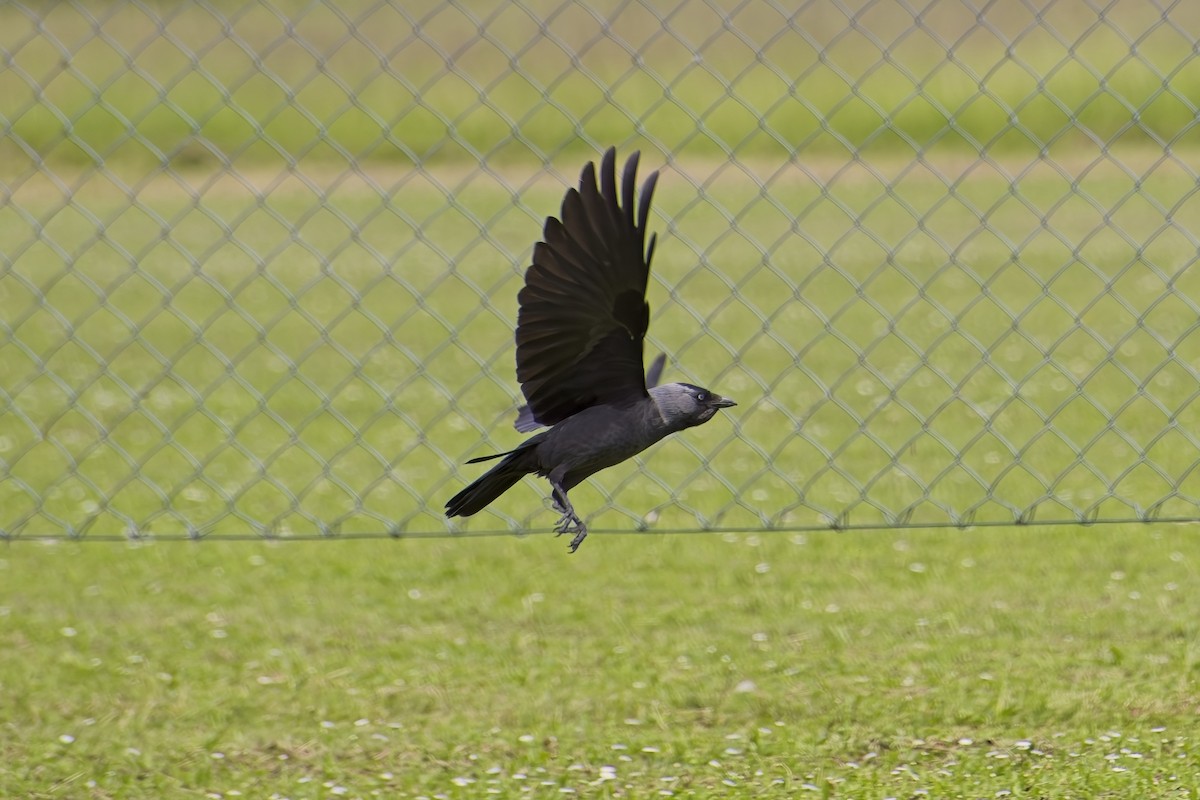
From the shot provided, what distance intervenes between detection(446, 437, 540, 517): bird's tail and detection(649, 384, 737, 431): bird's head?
18 centimetres

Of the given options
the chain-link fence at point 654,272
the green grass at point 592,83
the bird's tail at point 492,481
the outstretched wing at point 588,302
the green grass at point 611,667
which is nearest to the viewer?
the outstretched wing at point 588,302

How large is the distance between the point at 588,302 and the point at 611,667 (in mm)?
1974

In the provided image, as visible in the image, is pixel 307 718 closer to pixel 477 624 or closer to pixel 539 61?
pixel 477 624

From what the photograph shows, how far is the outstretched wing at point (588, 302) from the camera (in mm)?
1531

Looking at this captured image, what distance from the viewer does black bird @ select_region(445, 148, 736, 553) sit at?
155cm

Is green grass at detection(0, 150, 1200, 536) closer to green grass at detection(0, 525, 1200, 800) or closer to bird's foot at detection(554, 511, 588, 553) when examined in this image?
green grass at detection(0, 525, 1200, 800)

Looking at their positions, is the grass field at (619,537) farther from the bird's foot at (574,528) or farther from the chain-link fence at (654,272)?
the bird's foot at (574,528)

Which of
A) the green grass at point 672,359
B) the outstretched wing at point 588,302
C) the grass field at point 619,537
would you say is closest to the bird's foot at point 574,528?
the outstretched wing at point 588,302

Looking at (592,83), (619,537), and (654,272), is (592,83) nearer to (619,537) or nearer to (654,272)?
(654,272)

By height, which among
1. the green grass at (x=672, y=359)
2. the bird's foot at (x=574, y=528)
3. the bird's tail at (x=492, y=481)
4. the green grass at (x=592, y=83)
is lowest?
the bird's foot at (x=574, y=528)

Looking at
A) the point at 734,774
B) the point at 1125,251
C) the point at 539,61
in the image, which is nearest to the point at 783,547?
the point at 734,774

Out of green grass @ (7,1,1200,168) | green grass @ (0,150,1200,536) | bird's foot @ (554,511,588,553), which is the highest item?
green grass @ (7,1,1200,168)

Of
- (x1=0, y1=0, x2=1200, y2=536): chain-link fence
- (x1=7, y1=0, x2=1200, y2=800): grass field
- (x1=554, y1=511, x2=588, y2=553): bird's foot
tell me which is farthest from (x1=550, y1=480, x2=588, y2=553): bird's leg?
(x1=7, y1=0, x2=1200, y2=800): grass field

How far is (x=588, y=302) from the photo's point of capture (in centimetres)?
162
